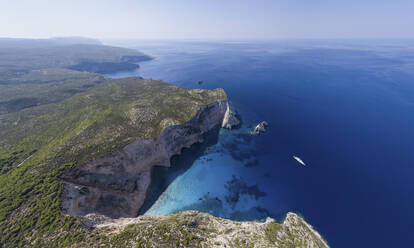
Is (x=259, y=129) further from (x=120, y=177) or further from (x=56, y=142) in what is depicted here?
(x=56, y=142)

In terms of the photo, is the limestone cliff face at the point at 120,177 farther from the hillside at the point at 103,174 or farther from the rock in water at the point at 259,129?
the rock in water at the point at 259,129

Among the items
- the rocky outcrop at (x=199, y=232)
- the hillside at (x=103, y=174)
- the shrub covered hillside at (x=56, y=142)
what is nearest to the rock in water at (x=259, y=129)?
the hillside at (x=103, y=174)

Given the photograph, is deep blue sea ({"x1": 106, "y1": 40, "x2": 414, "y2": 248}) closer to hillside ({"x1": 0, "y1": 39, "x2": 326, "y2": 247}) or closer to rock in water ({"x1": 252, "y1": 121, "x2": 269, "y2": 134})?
rock in water ({"x1": 252, "y1": 121, "x2": 269, "y2": 134})

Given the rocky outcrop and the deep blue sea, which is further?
the deep blue sea

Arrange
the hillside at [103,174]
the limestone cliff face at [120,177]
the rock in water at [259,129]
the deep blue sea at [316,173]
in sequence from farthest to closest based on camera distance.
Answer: the rock in water at [259,129] → the deep blue sea at [316,173] → the limestone cliff face at [120,177] → the hillside at [103,174]

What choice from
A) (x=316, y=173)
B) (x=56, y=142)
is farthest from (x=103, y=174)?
(x=316, y=173)

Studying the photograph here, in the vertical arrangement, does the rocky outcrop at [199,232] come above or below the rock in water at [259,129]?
below

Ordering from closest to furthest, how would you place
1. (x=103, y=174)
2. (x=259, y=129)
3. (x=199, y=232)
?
(x=199, y=232)
(x=103, y=174)
(x=259, y=129)

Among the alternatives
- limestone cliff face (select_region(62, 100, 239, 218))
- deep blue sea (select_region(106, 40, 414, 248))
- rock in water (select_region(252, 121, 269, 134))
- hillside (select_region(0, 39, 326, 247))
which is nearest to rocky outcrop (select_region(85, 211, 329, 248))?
hillside (select_region(0, 39, 326, 247))

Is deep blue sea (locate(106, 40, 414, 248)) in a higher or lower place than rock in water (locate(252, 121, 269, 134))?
lower
